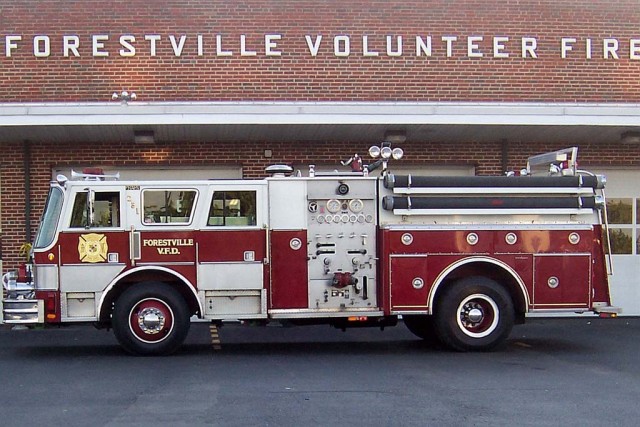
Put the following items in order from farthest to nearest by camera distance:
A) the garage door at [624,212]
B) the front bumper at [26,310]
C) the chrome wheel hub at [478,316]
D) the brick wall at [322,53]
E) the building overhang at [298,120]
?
1. the garage door at [624,212]
2. the brick wall at [322,53]
3. the building overhang at [298,120]
4. the chrome wheel hub at [478,316]
5. the front bumper at [26,310]

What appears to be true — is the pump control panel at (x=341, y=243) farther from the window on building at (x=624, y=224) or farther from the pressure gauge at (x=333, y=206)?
the window on building at (x=624, y=224)

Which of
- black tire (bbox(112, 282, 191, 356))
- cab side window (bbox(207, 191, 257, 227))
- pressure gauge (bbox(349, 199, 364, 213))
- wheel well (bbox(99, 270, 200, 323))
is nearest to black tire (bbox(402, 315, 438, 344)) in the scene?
pressure gauge (bbox(349, 199, 364, 213))

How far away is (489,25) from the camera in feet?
52.5

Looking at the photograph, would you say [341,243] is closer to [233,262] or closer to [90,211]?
[233,262]

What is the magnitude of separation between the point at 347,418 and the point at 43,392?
10.8 feet

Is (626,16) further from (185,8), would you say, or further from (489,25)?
(185,8)

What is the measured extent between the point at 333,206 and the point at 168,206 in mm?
2130

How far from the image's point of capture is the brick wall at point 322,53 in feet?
50.3

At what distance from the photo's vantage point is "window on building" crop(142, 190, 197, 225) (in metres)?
10.9

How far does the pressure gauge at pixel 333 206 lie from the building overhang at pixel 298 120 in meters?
2.90

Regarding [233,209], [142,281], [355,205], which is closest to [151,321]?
[142,281]

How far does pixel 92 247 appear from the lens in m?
10.7

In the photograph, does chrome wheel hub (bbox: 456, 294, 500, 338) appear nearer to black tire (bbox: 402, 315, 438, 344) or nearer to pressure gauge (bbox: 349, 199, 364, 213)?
black tire (bbox: 402, 315, 438, 344)

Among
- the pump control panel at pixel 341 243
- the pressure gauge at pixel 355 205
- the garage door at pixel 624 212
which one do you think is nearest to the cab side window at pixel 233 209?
the pump control panel at pixel 341 243
